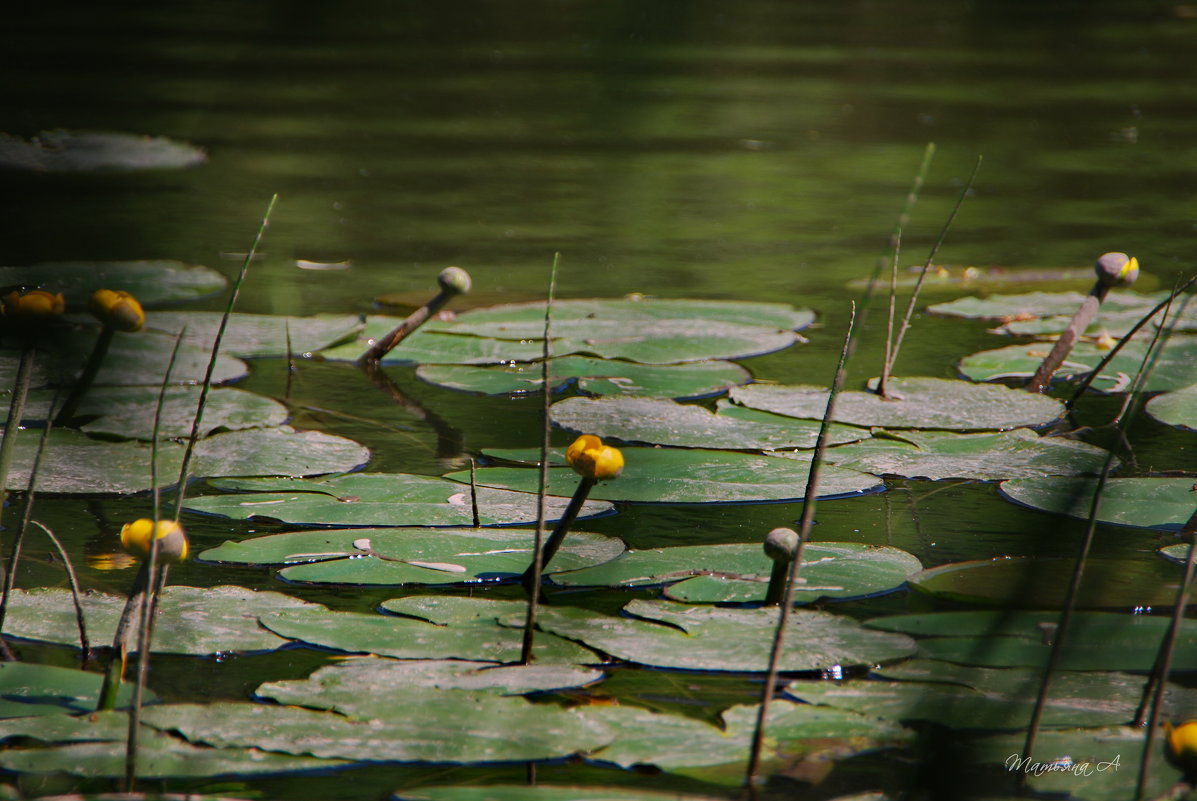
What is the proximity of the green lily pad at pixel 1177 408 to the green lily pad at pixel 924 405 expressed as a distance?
0.13 m

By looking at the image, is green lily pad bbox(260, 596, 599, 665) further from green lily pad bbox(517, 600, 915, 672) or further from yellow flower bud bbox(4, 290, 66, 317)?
yellow flower bud bbox(4, 290, 66, 317)

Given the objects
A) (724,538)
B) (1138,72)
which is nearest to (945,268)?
(724,538)

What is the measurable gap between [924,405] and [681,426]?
0.35 meters

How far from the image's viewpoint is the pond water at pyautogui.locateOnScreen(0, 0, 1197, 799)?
101cm

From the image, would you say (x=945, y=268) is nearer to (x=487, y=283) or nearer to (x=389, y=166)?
(x=487, y=283)

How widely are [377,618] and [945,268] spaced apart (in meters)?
2.08

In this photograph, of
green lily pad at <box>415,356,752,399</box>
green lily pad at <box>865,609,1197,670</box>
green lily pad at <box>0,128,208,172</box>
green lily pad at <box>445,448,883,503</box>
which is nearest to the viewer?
green lily pad at <box>865,609,1197,670</box>

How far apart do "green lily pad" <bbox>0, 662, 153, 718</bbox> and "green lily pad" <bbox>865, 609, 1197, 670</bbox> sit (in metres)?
0.63

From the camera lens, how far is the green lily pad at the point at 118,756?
0.95 m

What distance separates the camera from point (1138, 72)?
662 cm

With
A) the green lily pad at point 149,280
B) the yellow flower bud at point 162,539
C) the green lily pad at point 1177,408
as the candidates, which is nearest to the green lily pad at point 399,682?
the yellow flower bud at point 162,539

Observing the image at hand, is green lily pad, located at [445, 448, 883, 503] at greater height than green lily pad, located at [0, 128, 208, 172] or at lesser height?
greater

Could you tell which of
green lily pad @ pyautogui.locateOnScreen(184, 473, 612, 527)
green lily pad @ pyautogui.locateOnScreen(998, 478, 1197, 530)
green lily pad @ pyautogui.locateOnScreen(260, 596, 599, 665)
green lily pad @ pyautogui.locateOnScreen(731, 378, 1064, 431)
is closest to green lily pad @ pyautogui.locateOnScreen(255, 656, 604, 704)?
green lily pad @ pyautogui.locateOnScreen(260, 596, 599, 665)

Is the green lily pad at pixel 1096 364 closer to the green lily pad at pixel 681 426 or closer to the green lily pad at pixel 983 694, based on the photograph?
the green lily pad at pixel 681 426
